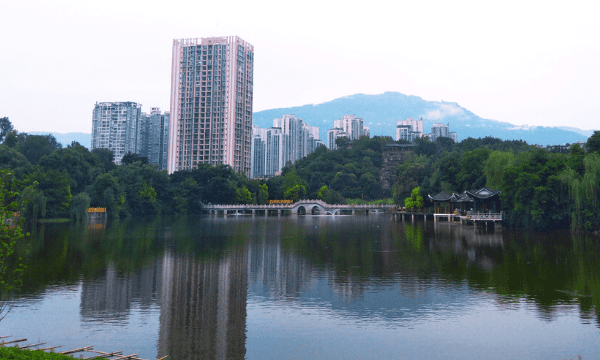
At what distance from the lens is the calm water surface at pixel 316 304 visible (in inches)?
504

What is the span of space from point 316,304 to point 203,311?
3.98 meters

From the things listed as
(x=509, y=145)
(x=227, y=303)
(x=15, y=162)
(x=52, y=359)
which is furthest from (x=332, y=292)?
(x=509, y=145)

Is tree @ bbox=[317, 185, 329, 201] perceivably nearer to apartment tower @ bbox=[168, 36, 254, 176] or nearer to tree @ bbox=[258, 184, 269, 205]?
tree @ bbox=[258, 184, 269, 205]

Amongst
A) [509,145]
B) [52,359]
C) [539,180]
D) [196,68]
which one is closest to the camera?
[52,359]

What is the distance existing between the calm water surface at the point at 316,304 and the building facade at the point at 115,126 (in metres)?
133

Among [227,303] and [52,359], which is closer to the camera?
[52,359]

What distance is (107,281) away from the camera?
21078 mm

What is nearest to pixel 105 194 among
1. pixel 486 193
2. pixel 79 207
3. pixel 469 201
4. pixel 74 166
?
pixel 74 166

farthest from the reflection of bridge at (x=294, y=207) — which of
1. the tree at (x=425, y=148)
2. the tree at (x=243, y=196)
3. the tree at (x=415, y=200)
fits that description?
the tree at (x=425, y=148)

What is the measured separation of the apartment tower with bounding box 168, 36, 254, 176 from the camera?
12412cm

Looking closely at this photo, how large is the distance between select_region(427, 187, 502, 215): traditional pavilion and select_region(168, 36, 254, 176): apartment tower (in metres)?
65.6

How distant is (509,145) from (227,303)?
104m

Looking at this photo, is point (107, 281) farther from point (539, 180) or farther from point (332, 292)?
point (539, 180)

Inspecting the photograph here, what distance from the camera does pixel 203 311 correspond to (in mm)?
16062
